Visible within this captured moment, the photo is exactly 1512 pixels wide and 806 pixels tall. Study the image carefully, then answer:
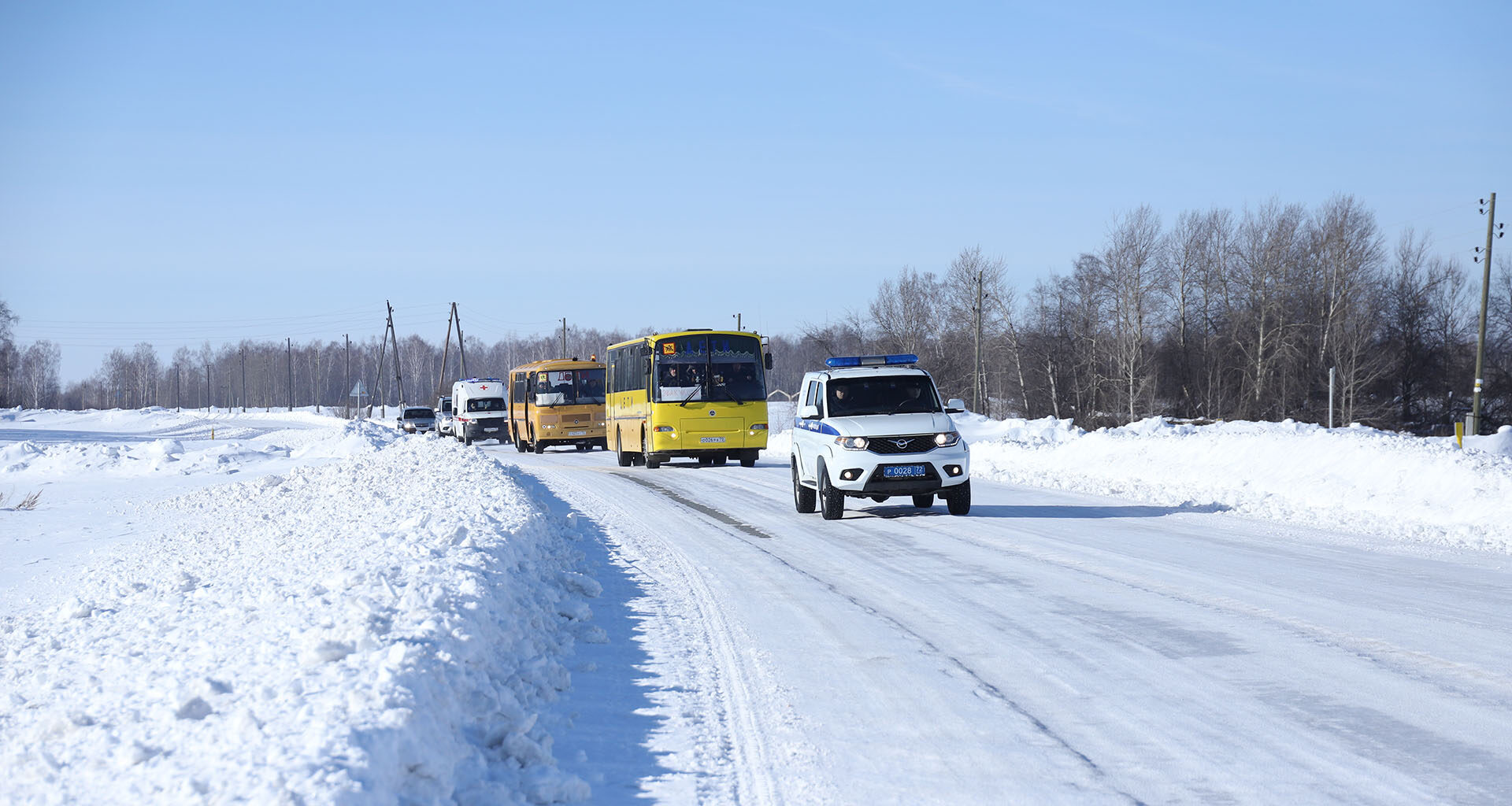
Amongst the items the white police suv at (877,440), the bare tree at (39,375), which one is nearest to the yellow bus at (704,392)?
the white police suv at (877,440)

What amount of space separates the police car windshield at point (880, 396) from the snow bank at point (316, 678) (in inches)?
235

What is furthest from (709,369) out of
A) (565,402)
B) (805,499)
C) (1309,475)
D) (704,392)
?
(1309,475)

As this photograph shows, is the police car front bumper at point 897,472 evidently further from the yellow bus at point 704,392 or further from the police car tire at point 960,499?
the yellow bus at point 704,392

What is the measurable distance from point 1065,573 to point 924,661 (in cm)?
397

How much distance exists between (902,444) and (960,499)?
4.12ft

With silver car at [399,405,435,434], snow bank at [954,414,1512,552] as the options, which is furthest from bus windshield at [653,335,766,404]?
silver car at [399,405,435,434]

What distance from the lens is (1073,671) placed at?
→ 6.71 m

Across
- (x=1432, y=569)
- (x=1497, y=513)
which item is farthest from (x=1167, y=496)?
(x=1432, y=569)

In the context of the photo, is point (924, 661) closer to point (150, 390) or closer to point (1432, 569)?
point (1432, 569)

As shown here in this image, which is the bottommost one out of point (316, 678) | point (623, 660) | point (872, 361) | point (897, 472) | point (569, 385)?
Result: point (623, 660)

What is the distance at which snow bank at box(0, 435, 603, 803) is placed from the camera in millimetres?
4195

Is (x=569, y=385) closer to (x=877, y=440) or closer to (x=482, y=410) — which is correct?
(x=482, y=410)

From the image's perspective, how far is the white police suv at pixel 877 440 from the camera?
50.8 feet

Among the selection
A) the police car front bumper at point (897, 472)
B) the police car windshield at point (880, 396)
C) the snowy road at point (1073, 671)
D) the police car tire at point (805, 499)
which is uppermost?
the police car windshield at point (880, 396)
